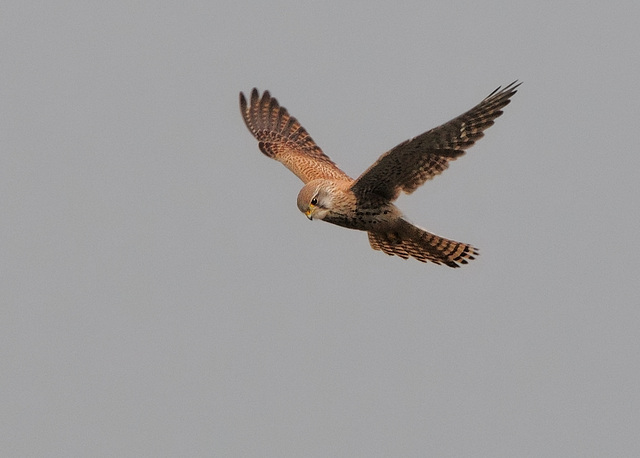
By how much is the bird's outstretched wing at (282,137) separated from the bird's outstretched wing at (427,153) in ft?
6.02

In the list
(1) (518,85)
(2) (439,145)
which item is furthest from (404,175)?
(1) (518,85)

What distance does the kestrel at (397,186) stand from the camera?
11.5 metres

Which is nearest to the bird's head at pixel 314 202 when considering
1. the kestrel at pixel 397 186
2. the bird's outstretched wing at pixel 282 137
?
the kestrel at pixel 397 186

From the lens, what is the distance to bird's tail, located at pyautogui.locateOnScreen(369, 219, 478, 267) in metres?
12.9

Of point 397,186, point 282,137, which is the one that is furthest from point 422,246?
point 282,137

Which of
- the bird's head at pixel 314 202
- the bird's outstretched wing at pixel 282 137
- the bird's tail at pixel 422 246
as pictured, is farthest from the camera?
the bird's outstretched wing at pixel 282 137

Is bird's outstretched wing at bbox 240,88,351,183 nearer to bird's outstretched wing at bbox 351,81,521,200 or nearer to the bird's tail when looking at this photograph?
the bird's tail

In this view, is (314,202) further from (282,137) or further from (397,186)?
(282,137)

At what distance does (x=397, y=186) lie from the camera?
1239 centimetres

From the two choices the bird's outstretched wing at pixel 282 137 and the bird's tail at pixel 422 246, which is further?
the bird's outstretched wing at pixel 282 137

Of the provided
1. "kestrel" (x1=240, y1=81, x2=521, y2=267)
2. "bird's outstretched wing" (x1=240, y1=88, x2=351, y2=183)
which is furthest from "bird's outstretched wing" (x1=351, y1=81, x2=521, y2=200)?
"bird's outstretched wing" (x1=240, y1=88, x2=351, y2=183)

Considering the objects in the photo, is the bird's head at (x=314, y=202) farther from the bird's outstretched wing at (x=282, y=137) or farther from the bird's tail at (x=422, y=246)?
the bird's outstretched wing at (x=282, y=137)

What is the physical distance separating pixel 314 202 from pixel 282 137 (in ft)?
11.0

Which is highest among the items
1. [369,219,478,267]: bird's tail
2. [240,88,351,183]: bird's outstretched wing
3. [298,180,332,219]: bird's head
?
[240,88,351,183]: bird's outstretched wing
